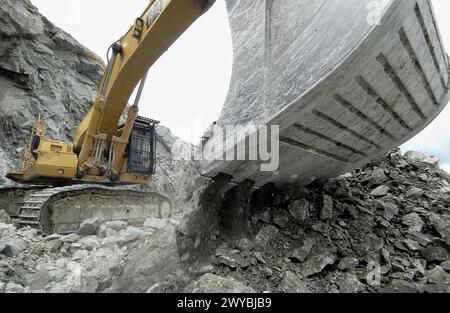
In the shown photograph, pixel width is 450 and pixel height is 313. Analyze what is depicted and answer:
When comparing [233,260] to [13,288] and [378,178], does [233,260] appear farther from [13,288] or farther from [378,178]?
[378,178]

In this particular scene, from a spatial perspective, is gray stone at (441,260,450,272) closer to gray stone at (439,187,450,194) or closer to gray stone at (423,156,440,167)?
gray stone at (439,187,450,194)

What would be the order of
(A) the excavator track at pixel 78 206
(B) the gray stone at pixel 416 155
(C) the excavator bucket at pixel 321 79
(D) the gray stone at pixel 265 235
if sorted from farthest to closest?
(A) the excavator track at pixel 78 206 → (B) the gray stone at pixel 416 155 → (D) the gray stone at pixel 265 235 → (C) the excavator bucket at pixel 321 79

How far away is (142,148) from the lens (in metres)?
5.98

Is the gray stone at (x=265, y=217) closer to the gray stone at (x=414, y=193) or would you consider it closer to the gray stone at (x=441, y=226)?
the gray stone at (x=441, y=226)

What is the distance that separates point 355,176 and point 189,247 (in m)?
2.44

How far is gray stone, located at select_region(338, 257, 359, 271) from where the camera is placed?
223 centimetres

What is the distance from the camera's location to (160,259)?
2314 mm

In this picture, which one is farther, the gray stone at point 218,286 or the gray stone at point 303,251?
the gray stone at point 303,251

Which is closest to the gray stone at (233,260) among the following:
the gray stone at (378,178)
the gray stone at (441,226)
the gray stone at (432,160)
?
the gray stone at (441,226)

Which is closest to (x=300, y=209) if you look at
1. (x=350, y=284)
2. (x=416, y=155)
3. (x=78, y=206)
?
(x=350, y=284)

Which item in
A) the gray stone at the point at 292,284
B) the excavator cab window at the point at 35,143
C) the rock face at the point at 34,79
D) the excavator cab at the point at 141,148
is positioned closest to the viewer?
the gray stone at the point at 292,284

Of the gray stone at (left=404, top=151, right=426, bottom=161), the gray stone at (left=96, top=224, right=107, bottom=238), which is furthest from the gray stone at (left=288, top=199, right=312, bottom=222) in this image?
the gray stone at (left=404, top=151, right=426, bottom=161)

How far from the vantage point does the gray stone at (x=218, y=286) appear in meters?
1.86

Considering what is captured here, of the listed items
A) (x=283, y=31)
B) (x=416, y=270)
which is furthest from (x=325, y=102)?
(x=416, y=270)
